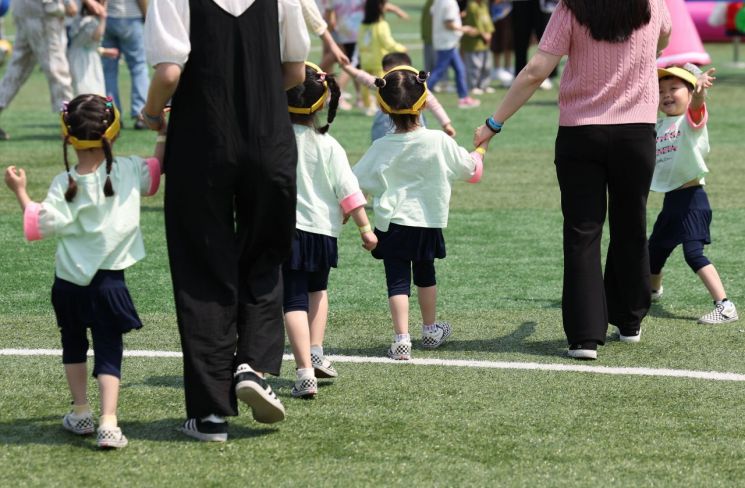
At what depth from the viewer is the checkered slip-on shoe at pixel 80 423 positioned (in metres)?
5.22

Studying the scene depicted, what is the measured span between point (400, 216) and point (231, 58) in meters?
1.90

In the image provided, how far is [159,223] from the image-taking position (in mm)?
10297

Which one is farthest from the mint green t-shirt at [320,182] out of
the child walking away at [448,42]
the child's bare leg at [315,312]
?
the child walking away at [448,42]

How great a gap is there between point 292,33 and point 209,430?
156cm

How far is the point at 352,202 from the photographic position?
237 inches

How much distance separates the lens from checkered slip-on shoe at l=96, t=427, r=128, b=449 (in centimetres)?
503

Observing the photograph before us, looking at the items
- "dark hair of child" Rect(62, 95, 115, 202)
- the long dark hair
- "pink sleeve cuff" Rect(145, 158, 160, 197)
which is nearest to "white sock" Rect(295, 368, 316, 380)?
"pink sleeve cuff" Rect(145, 158, 160, 197)

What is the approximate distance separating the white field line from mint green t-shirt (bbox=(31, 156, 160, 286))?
5.35 feet

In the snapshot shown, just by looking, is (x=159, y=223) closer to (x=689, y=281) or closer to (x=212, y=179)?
(x=689, y=281)

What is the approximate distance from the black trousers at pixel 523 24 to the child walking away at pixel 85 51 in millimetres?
6728

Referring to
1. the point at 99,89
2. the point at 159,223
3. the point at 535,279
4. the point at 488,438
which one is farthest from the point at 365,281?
the point at 99,89

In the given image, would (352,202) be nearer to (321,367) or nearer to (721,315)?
(321,367)

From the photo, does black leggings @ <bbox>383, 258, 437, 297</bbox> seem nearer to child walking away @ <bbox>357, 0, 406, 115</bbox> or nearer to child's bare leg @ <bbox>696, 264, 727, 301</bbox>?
child's bare leg @ <bbox>696, 264, 727, 301</bbox>

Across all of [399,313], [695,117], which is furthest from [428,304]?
[695,117]
